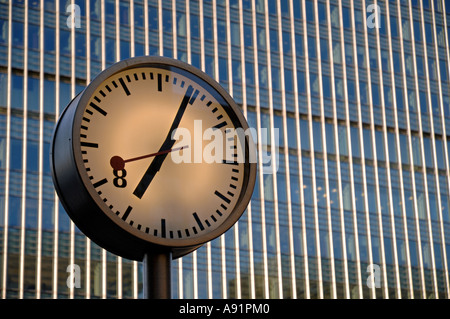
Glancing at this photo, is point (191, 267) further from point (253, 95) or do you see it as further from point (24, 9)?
point (24, 9)

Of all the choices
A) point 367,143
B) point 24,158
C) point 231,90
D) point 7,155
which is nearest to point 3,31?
point 7,155

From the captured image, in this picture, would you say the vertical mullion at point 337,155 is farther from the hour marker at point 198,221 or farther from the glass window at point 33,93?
the hour marker at point 198,221

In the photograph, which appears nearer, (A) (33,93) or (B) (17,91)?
(B) (17,91)

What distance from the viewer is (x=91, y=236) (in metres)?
A: 3.28

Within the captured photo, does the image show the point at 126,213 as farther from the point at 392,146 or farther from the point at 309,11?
the point at 392,146

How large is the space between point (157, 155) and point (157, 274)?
0.47m

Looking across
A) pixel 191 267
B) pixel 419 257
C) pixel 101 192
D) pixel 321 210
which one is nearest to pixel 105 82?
pixel 101 192

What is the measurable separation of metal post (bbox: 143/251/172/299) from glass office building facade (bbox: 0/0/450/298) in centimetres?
4437

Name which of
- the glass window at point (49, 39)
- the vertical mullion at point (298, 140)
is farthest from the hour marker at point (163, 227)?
the vertical mullion at point (298, 140)

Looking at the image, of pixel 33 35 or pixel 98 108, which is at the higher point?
pixel 33 35

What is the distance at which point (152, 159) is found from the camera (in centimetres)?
343

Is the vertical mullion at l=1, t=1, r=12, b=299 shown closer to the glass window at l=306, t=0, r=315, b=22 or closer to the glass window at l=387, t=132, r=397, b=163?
the glass window at l=306, t=0, r=315, b=22

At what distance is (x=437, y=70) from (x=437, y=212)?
10233 millimetres

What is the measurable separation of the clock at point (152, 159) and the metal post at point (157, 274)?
0.14 ft
